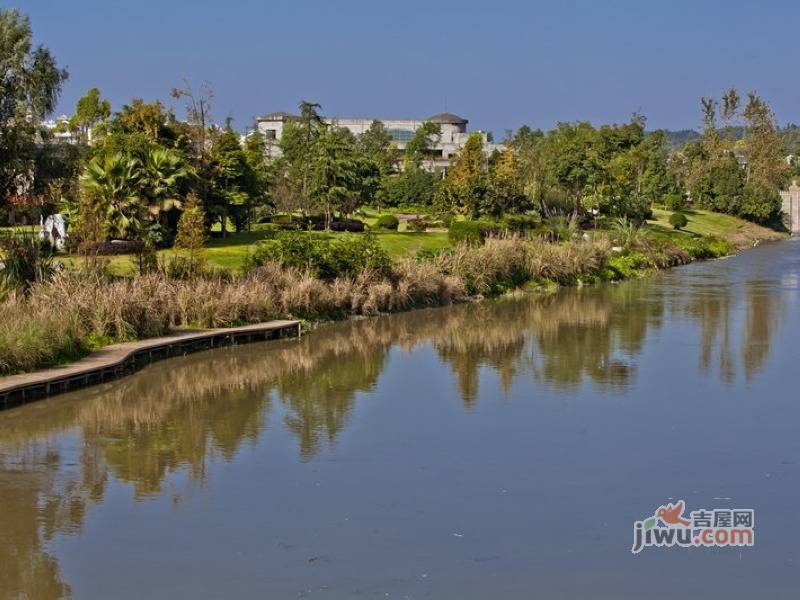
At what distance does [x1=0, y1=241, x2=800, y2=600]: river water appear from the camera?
12.2 m

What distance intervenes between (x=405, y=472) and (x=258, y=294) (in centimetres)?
1357

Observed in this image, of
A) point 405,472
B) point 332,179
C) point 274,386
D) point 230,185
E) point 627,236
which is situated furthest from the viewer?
point 627,236

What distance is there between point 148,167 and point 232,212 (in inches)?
230

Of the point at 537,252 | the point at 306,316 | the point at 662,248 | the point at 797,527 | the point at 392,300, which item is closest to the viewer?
the point at 797,527

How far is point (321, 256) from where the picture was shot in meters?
32.5

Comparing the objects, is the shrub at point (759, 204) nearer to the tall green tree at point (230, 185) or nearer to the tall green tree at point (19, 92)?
the tall green tree at point (230, 185)

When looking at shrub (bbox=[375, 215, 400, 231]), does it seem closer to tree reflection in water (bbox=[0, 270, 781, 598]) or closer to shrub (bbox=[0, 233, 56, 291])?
tree reflection in water (bbox=[0, 270, 781, 598])

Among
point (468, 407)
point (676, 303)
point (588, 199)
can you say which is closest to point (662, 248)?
point (588, 199)

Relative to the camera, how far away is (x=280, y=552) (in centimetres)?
1275

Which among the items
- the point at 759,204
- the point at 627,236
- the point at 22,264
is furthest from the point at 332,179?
the point at 759,204

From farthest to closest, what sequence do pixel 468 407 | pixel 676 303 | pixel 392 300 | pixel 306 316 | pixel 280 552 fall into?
pixel 676 303
pixel 392 300
pixel 306 316
pixel 468 407
pixel 280 552

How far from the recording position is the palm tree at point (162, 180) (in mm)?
38250

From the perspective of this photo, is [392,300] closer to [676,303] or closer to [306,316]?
[306,316]

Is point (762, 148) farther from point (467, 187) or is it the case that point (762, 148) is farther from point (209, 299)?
point (209, 299)
